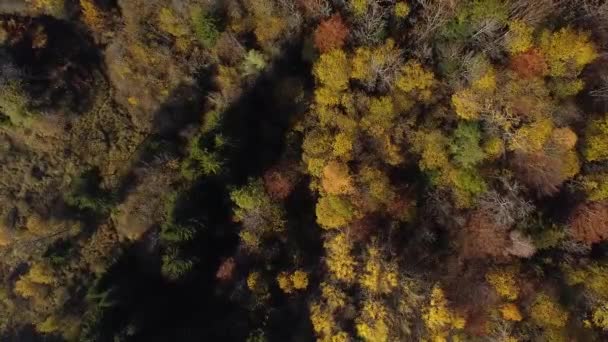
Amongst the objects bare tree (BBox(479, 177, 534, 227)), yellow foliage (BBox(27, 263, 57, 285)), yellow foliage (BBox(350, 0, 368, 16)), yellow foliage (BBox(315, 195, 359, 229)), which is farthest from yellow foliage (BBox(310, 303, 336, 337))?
yellow foliage (BBox(350, 0, 368, 16))

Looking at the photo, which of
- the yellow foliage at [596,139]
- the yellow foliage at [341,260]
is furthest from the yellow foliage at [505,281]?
the yellow foliage at [596,139]

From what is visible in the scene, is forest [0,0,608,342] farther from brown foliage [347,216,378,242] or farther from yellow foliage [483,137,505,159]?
yellow foliage [483,137,505,159]

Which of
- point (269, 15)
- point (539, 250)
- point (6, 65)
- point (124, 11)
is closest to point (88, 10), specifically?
point (124, 11)

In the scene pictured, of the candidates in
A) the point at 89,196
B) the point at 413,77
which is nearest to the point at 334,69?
the point at 413,77

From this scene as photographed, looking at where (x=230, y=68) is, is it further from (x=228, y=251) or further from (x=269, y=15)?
(x=228, y=251)

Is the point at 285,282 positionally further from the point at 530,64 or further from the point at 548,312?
the point at 530,64

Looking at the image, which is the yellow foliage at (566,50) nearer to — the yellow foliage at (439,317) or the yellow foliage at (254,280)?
the yellow foliage at (439,317)
